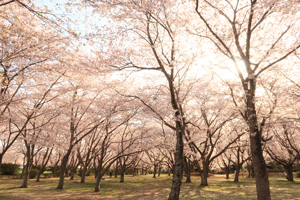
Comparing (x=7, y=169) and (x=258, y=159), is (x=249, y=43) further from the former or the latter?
(x=7, y=169)

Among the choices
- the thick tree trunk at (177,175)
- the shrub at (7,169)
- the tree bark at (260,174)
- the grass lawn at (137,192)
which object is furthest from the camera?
the shrub at (7,169)

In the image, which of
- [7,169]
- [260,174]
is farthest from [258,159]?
[7,169]

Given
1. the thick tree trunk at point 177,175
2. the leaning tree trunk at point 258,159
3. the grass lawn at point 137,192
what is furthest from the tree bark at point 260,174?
the grass lawn at point 137,192

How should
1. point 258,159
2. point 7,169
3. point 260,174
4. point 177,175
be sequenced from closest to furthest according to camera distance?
point 260,174
point 258,159
point 177,175
point 7,169

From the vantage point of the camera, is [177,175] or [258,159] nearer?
[258,159]

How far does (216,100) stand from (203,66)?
508 centimetres

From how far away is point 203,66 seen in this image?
46.9 ft

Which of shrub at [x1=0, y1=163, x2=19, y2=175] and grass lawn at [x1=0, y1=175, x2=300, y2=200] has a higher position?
shrub at [x1=0, y1=163, x2=19, y2=175]

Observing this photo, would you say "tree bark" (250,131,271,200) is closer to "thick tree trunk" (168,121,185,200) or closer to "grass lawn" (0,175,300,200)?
"thick tree trunk" (168,121,185,200)

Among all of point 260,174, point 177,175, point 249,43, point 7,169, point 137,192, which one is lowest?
point 137,192

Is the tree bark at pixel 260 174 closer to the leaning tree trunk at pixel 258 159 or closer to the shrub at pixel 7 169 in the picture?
the leaning tree trunk at pixel 258 159

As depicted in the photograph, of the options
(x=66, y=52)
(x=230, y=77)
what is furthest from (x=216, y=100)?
(x=66, y=52)

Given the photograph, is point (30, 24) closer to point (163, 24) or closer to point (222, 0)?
point (163, 24)

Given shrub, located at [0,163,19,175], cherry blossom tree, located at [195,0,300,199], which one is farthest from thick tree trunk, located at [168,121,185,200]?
shrub, located at [0,163,19,175]
